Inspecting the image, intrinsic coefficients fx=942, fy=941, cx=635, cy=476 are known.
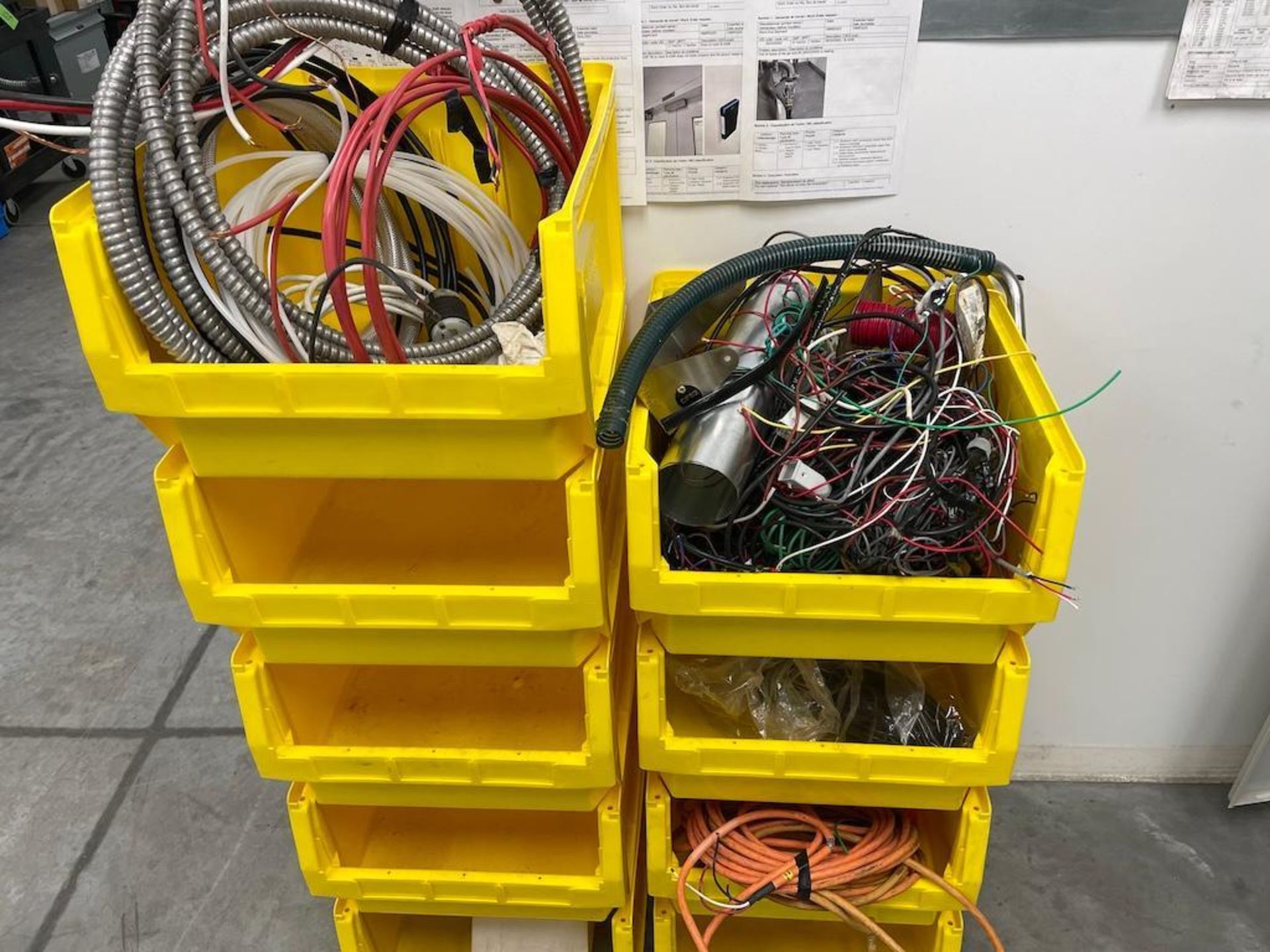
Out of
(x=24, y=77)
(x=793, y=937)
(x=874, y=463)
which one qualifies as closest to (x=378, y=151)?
(x=874, y=463)

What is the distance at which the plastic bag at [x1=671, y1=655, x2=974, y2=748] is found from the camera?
3.46ft

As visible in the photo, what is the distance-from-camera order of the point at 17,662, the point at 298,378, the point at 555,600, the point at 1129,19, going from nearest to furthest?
1. the point at 298,378
2. the point at 555,600
3. the point at 1129,19
4. the point at 17,662

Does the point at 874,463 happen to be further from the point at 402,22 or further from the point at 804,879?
the point at 402,22

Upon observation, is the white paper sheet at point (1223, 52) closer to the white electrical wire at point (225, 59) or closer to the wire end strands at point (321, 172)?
the wire end strands at point (321, 172)

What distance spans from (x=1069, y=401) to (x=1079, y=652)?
0.42 meters

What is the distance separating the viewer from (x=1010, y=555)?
2.90 ft

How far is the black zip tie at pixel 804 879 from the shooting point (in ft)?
3.35

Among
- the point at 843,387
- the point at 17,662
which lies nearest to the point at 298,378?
the point at 843,387

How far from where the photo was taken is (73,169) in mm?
3797

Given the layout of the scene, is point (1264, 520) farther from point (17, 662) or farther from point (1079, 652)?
point (17, 662)

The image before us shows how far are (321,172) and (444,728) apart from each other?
2.01ft

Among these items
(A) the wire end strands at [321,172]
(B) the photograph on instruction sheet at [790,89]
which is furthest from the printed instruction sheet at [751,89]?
(A) the wire end strands at [321,172]

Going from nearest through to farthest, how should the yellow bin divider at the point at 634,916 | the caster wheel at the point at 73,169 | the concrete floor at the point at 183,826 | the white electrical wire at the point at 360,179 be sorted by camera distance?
the white electrical wire at the point at 360,179, the yellow bin divider at the point at 634,916, the concrete floor at the point at 183,826, the caster wheel at the point at 73,169

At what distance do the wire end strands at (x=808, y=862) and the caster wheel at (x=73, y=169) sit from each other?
12.4ft
